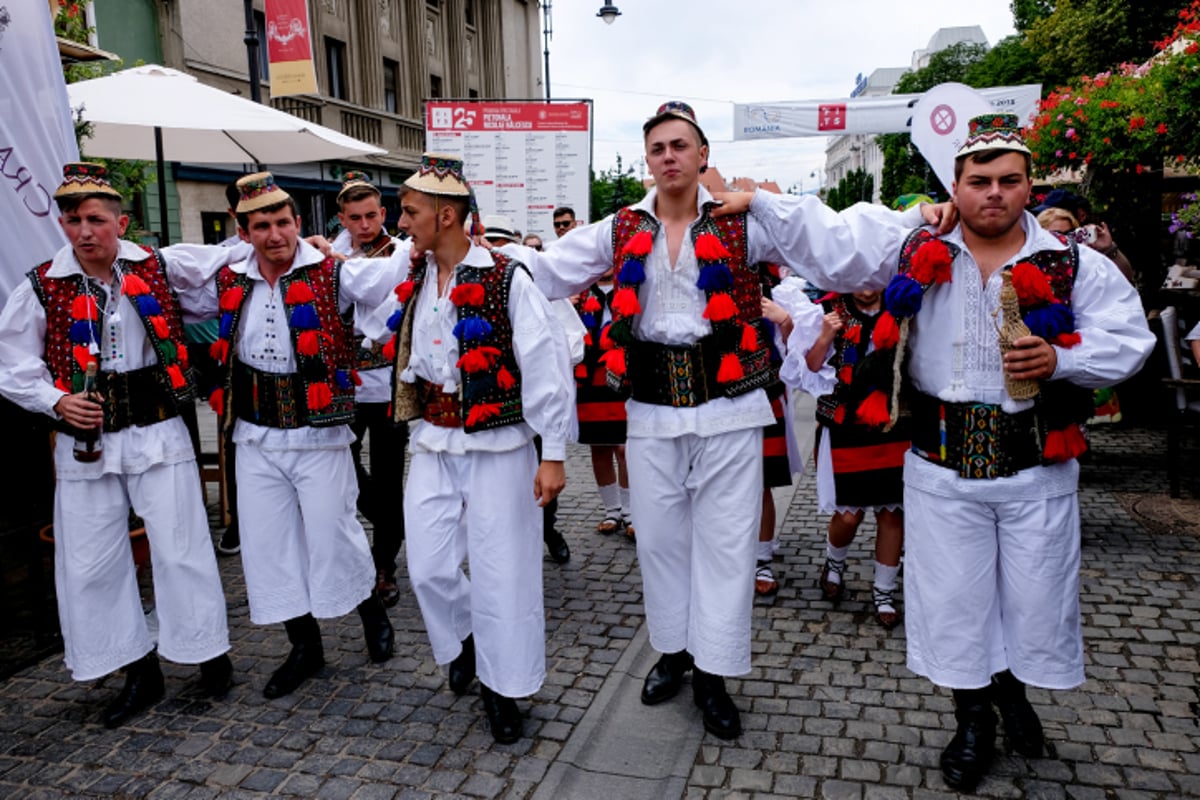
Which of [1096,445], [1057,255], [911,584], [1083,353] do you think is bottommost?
[1096,445]

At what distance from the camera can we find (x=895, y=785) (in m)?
3.05

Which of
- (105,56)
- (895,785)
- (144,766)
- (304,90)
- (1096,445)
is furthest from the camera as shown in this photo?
(304,90)

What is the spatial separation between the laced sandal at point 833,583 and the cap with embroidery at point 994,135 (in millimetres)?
2560

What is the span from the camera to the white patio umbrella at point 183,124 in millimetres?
5918

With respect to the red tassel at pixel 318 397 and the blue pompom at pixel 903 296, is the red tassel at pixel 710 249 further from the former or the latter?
the red tassel at pixel 318 397

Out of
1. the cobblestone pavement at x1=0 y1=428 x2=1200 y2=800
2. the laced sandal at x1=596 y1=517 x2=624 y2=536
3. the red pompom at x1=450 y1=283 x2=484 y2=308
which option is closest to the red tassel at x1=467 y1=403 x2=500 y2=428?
the red pompom at x1=450 y1=283 x2=484 y2=308

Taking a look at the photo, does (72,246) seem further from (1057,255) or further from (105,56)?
(1057,255)

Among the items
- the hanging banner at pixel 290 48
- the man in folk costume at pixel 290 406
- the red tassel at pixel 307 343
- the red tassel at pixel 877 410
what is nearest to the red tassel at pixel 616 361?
the red tassel at pixel 877 410

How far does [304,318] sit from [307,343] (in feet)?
0.36

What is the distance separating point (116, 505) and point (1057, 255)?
3776 millimetres

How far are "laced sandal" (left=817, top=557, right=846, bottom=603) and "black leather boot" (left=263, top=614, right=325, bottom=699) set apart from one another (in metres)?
2.65

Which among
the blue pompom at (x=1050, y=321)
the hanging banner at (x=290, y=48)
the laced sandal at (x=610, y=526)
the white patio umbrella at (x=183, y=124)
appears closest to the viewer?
the blue pompom at (x=1050, y=321)

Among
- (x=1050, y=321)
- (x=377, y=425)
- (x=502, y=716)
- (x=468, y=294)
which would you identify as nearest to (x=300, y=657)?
(x=502, y=716)

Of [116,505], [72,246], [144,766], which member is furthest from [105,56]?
[144,766]
